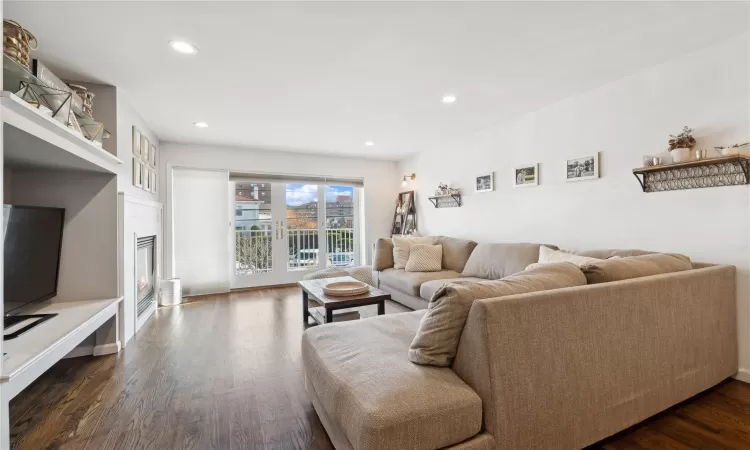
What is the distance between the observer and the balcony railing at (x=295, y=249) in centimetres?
510

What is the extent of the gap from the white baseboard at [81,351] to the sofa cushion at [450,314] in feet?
8.87

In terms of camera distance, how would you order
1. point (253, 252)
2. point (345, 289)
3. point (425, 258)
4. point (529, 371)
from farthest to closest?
point (253, 252) → point (425, 258) → point (345, 289) → point (529, 371)

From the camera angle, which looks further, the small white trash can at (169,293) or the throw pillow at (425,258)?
the small white trash can at (169,293)

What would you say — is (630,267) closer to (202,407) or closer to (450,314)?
(450,314)

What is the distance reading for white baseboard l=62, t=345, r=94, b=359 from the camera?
8.30 ft

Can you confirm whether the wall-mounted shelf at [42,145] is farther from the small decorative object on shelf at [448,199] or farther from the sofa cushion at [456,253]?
the small decorative object on shelf at [448,199]

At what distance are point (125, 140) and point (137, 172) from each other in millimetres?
409

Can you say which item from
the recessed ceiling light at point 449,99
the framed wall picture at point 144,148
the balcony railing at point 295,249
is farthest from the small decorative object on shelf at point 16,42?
the balcony railing at point 295,249

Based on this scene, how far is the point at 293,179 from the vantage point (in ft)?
17.2

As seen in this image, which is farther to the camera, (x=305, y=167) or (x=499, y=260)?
(x=305, y=167)

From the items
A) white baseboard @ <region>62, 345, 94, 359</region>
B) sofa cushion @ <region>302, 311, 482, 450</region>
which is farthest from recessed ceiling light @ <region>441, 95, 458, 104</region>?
white baseboard @ <region>62, 345, 94, 359</region>

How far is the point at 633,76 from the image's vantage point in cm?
257

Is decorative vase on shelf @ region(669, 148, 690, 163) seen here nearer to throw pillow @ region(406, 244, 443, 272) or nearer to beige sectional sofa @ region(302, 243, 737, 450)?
beige sectional sofa @ region(302, 243, 737, 450)

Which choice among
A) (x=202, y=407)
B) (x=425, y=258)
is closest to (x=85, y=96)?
(x=202, y=407)
